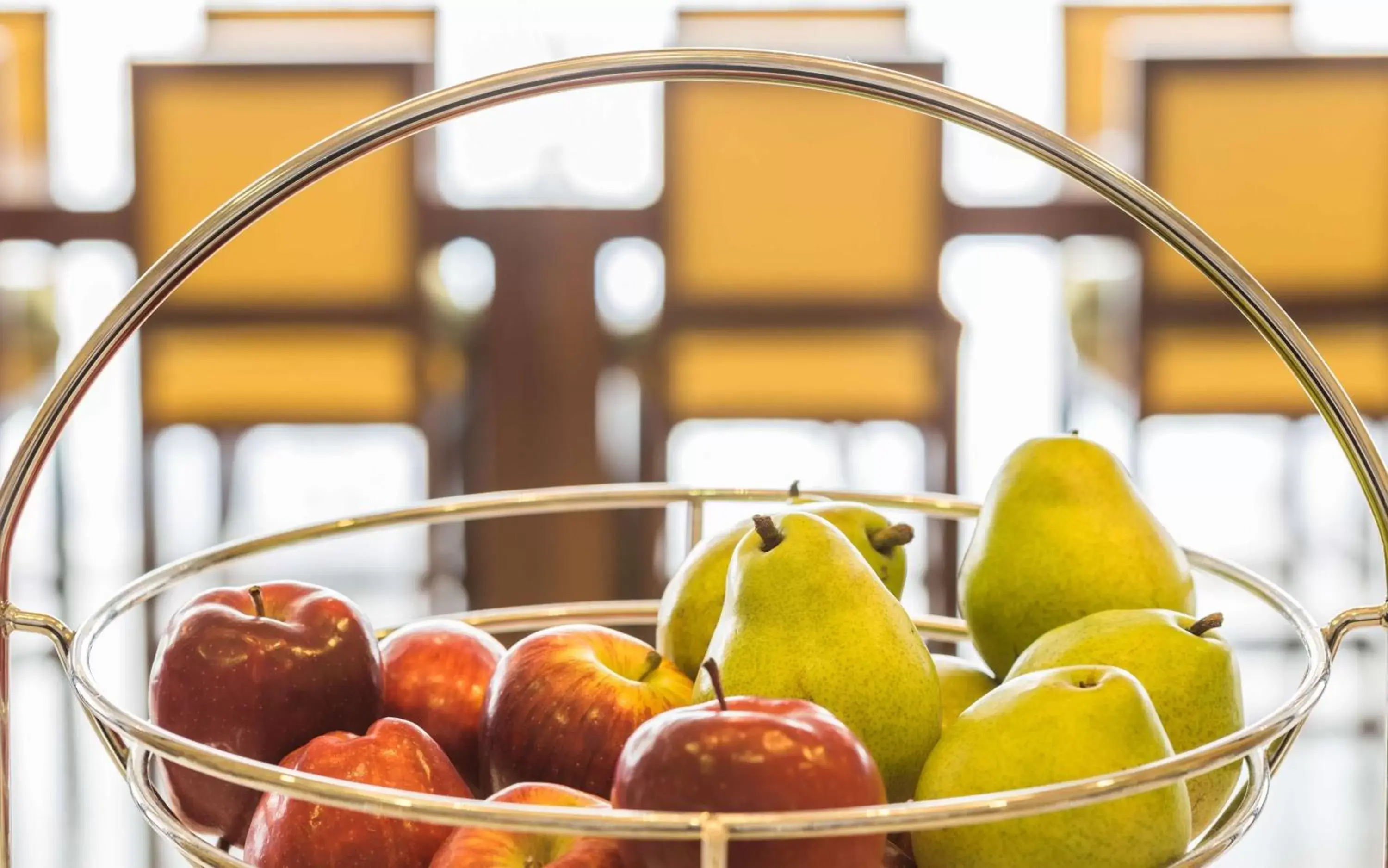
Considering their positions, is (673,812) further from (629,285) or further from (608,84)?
(629,285)

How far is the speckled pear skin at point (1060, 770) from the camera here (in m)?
0.38

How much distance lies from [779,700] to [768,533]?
0.09 meters

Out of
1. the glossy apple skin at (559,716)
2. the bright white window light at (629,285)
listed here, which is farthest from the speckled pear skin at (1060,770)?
the bright white window light at (629,285)

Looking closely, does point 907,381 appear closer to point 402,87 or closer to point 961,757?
point 402,87

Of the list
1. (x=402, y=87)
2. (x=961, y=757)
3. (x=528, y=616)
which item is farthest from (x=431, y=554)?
(x=961, y=757)

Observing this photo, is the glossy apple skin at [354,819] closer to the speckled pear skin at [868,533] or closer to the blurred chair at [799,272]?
the speckled pear skin at [868,533]

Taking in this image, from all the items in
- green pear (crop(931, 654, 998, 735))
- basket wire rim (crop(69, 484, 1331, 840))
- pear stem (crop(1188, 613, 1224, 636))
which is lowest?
green pear (crop(931, 654, 998, 735))

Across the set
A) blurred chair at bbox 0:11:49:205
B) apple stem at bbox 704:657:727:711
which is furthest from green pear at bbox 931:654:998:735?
blurred chair at bbox 0:11:49:205

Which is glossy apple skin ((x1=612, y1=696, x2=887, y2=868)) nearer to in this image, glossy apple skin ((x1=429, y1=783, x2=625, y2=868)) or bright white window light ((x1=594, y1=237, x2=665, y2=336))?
glossy apple skin ((x1=429, y1=783, x2=625, y2=868))

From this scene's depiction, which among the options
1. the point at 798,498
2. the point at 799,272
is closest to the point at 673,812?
the point at 798,498

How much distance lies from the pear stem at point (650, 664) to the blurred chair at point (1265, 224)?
5.75 feet

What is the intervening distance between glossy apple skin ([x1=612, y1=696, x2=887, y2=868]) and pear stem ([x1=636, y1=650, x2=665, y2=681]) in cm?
14

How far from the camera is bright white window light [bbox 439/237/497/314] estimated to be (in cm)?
195

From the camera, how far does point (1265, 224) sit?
2.16m
